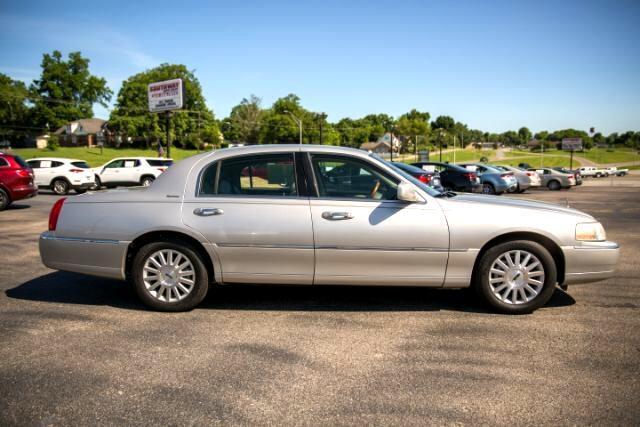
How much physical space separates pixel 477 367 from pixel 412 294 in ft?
6.03

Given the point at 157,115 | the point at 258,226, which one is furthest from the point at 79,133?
the point at 258,226

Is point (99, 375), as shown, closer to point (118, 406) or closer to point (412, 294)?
point (118, 406)

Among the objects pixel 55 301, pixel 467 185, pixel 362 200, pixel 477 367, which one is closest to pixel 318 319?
pixel 362 200

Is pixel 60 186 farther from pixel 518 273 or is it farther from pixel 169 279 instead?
pixel 518 273

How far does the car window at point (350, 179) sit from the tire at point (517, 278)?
1.11m

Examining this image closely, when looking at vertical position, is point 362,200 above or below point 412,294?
above

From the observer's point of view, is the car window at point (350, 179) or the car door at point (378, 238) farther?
the car window at point (350, 179)

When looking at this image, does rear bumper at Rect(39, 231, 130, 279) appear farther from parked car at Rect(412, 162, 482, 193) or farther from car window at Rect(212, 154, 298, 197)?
parked car at Rect(412, 162, 482, 193)

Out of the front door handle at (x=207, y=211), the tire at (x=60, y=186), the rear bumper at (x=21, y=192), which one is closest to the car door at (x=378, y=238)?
the front door handle at (x=207, y=211)

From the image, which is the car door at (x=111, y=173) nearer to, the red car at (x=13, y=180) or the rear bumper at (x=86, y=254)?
the red car at (x=13, y=180)

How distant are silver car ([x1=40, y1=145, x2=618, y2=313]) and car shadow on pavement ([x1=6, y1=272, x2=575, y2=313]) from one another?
40cm

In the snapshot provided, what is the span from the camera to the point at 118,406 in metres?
2.71

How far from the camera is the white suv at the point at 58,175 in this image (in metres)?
20.2

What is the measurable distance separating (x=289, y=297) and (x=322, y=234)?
1099 mm
